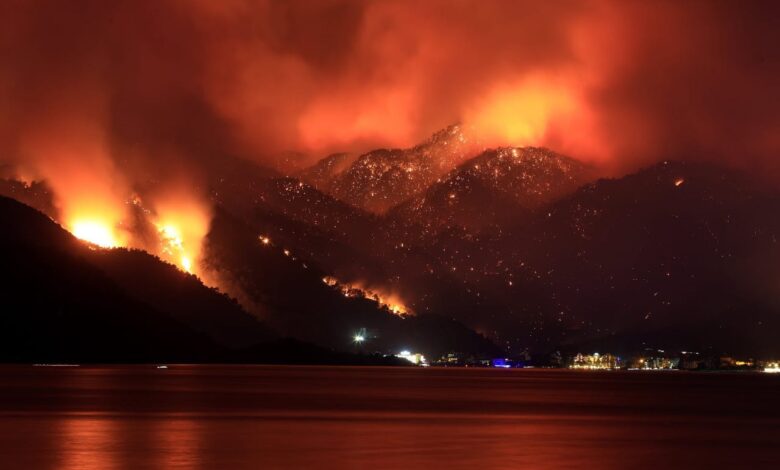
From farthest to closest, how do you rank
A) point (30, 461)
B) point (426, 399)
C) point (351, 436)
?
point (426, 399) → point (351, 436) → point (30, 461)

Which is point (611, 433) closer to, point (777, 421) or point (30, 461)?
point (777, 421)

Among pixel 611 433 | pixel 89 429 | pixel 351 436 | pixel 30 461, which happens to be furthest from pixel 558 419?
pixel 30 461

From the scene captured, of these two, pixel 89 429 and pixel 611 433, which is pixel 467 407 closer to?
pixel 611 433

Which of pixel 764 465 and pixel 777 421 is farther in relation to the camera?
pixel 777 421

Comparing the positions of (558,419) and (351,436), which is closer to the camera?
(351,436)

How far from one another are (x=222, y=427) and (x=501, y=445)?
1588cm

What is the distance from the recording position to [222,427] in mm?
62438

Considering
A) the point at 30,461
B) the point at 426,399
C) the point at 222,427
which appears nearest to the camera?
the point at 30,461

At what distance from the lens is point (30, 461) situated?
43.4m

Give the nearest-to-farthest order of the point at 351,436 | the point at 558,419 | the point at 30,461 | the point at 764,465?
the point at 30,461, the point at 764,465, the point at 351,436, the point at 558,419

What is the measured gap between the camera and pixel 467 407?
9006cm

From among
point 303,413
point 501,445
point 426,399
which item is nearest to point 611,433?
point 501,445

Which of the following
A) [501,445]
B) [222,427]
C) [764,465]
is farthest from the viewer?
[222,427]

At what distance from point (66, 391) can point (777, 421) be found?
5633 centimetres
